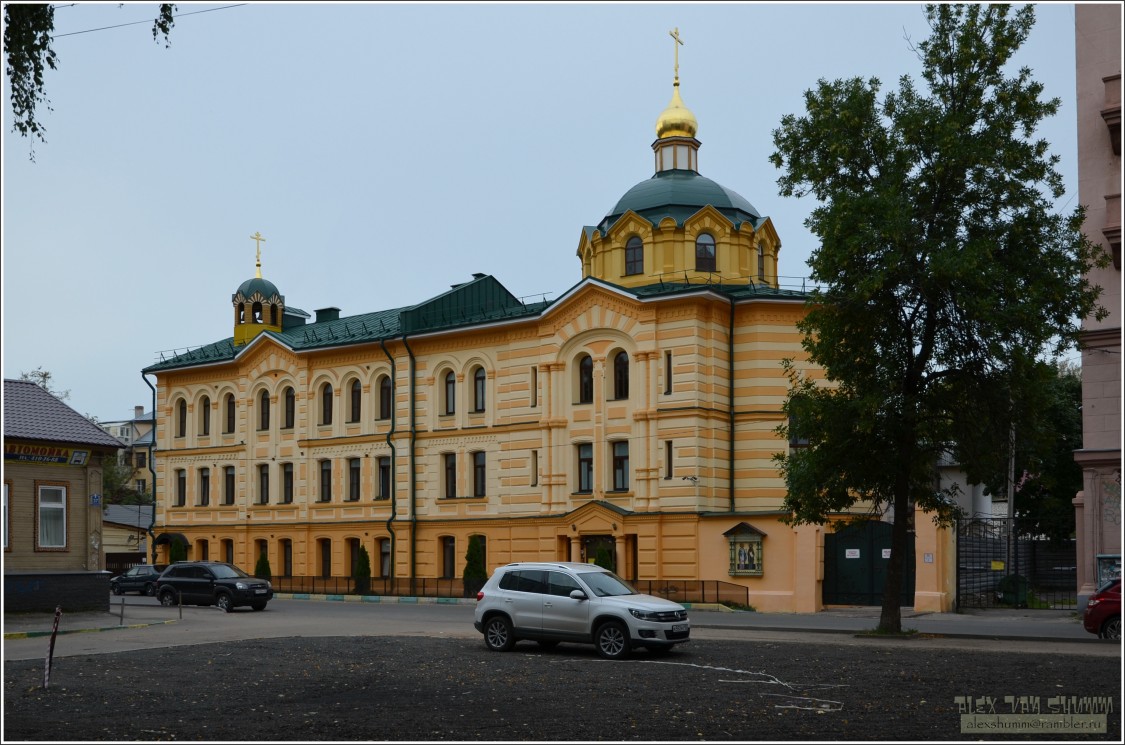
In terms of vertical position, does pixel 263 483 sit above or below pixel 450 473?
below

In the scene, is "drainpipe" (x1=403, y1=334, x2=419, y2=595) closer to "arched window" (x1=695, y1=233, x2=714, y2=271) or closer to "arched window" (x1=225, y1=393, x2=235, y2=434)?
"arched window" (x1=225, y1=393, x2=235, y2=434)

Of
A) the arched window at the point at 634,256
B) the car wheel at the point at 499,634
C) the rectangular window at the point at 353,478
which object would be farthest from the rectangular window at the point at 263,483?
the car wheel at the point at 499,634

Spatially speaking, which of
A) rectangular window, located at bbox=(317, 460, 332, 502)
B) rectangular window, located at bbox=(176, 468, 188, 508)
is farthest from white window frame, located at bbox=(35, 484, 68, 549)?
rectangular window, located at bbox=(176, 468, 188, 508)

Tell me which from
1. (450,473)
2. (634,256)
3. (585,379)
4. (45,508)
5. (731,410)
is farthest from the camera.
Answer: (450,473)

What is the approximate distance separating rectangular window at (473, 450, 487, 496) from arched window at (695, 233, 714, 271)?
10.3 meters

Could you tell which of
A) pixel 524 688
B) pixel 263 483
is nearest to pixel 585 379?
pixel 263 483

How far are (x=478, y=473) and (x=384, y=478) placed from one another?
441 centimetres

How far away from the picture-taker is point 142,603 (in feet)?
132

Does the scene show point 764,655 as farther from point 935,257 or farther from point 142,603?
point 142,603

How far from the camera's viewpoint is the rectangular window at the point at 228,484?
51.9 metres

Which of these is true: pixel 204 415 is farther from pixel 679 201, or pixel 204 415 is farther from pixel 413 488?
pixel 679 201

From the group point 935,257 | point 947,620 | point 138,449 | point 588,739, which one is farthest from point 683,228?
point 138,449

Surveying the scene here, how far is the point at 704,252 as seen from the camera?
43.3 metres

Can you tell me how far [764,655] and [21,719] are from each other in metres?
12.1
